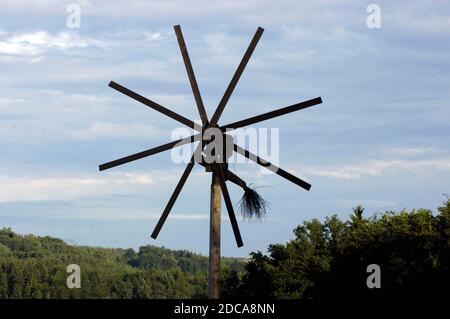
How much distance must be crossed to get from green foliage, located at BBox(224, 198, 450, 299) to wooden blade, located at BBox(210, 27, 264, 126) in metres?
20.9

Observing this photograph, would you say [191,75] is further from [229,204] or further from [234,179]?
[229,204]

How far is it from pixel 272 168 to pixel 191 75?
4.18 meters

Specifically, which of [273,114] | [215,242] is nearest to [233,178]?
[215,242]

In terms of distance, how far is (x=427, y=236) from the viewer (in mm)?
48969

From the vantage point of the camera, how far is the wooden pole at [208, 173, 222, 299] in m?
25.3

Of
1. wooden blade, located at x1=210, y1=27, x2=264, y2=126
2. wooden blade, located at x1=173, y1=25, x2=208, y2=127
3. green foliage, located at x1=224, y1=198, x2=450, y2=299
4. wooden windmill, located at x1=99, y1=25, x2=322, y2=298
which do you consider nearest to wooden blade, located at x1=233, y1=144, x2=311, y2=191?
wooden windmill, located at x1=99, y1=25, x2=322, y2=298

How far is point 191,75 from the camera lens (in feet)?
91.6

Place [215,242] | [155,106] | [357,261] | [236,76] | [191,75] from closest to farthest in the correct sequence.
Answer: [215,242] → [155,106] → [236,76] → [191,75] → [357,261]

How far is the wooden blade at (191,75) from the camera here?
2653 centimetres

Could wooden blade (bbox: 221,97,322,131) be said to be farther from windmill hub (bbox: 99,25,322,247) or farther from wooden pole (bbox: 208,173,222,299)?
wooden pole (bbox: 208,173,222,299)

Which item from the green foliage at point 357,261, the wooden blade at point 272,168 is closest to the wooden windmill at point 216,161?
the wooden blade at point 272,168

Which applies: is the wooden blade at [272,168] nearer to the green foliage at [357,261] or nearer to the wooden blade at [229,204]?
the wooden blade at [229,204]

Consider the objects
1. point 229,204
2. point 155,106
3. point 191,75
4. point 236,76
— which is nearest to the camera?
point 229,204
